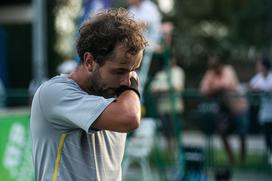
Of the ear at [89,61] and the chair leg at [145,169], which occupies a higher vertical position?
the ear at [89,61]

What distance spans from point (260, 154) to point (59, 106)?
6.42m

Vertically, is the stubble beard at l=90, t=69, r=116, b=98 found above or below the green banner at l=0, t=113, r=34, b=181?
above

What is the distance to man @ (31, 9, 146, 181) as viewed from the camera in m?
2.62

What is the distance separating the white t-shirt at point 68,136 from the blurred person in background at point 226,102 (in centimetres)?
597

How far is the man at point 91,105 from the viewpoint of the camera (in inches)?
103

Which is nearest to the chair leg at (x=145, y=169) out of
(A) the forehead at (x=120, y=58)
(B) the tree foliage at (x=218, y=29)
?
(A) the forehead at (x=120, y=58)

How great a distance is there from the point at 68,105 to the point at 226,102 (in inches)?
244

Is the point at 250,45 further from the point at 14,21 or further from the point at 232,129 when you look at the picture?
the point at 232,129

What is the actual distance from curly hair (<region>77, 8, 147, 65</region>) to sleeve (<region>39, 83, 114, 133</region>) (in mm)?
155

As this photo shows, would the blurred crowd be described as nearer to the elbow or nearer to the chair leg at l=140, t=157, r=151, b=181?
the chair leg at l=140, t=157, r=151, b=181

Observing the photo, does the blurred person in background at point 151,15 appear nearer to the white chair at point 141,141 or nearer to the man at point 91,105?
the white chair at point 141,141

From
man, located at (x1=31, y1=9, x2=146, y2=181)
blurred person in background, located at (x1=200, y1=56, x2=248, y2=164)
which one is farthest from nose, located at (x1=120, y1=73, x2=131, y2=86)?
blurred person in background, located at (x1=200, y1=56, x2=248, y2=164)

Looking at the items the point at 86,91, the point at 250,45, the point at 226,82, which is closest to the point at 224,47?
the point at 250,45

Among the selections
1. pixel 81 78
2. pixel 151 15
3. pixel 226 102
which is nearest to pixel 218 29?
pixel 226 102
